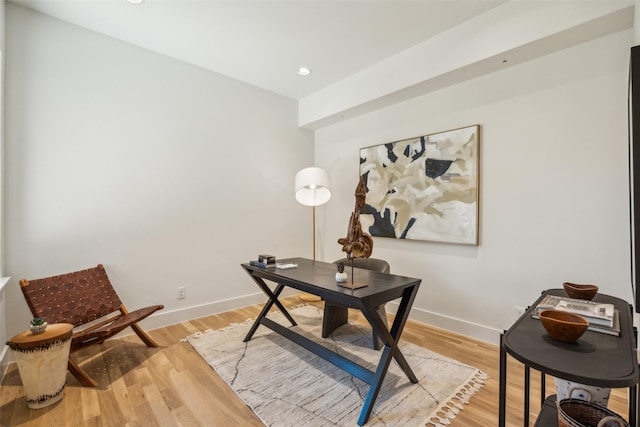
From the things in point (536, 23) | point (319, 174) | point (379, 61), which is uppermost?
point (379, 61)

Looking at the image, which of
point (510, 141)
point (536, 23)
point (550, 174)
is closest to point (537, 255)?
point (550, 174)

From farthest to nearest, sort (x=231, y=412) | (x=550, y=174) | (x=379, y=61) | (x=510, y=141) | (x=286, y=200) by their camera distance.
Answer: (x=286, y=200)
(x=379, y=61)
(x=510, y=141)
(x=550, y=174)
(x=231, y=412)

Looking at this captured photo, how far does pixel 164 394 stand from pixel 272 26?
120 inches

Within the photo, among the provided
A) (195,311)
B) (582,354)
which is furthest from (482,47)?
(195,311)

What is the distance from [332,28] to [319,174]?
1.41 meters

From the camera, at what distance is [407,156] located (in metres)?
3.33

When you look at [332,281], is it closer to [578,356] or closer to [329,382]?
[329,382]

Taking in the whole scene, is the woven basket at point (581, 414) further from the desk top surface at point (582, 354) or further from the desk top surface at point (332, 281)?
the desk top surface at point (332, 281)

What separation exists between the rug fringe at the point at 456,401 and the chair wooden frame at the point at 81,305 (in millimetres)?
2254

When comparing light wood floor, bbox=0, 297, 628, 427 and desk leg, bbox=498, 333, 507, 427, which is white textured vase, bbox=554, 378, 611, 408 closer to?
desk leg, bbox=498, 333, 507, 427

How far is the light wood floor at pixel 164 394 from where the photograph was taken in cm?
175

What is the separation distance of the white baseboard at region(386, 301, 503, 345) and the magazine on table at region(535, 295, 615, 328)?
1.46 metres

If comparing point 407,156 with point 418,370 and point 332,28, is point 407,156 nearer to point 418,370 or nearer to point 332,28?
point 332,28

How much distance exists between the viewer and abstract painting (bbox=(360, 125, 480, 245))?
2859 millimetres
